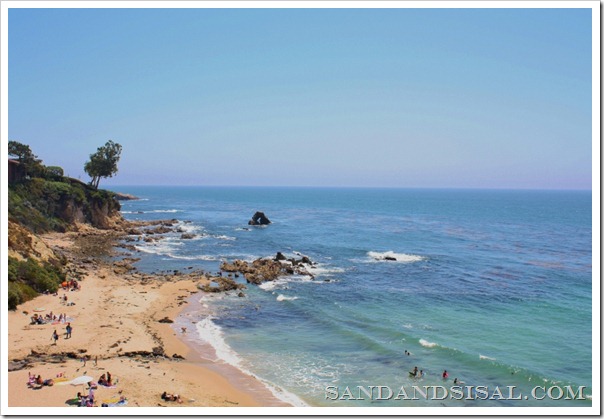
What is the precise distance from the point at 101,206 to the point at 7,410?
80673mm

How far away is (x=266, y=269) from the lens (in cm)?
5641

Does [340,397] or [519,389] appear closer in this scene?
[340,397]

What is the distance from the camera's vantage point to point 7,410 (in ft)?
49.5

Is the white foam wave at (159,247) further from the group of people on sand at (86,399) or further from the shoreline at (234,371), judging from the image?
the group of people on sand at (86,399)

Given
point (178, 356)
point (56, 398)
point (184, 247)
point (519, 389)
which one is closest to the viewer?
point (56, 398)

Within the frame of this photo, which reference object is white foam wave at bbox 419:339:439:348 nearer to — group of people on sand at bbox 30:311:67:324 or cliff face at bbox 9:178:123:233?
group of people on sand at bbox 30:311:67:324

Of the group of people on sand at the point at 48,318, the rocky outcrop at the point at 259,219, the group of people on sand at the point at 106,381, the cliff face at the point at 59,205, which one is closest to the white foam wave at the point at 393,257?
the group of people on sand at the point at 48,318

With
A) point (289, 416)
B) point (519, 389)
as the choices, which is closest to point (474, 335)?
point (519, 389)

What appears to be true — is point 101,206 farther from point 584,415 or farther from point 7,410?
point 584,415

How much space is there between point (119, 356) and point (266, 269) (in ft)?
93.4

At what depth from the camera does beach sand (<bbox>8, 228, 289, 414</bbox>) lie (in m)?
23.8

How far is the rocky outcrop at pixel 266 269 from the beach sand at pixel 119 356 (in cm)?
1099

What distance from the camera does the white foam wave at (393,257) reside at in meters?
67.4

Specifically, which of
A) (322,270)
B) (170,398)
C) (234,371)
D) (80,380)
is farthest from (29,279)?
(322,270)
